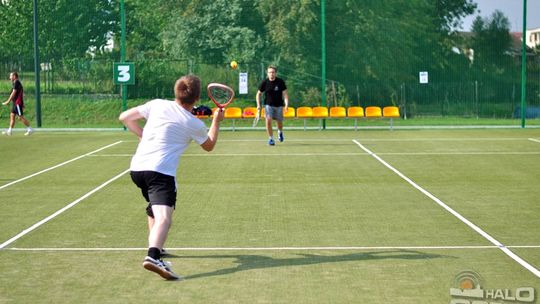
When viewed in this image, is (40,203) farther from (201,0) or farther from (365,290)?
(201,0)

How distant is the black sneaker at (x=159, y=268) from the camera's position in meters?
8.09

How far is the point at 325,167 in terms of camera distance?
724 inches

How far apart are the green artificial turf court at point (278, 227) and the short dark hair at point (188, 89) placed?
1.52 metres

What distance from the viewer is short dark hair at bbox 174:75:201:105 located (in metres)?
8.34

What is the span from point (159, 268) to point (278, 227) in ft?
10.7

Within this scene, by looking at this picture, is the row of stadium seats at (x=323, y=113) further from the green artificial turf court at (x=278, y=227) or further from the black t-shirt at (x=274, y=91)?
the green artificial turf court at (x=278, y=227)

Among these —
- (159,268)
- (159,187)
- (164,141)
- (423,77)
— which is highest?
(423,77)

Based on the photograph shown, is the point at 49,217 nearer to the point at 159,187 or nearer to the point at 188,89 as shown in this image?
the point at 159,187

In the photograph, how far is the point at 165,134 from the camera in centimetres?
846

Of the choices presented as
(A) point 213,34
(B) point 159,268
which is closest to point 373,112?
(A) point 213,34
